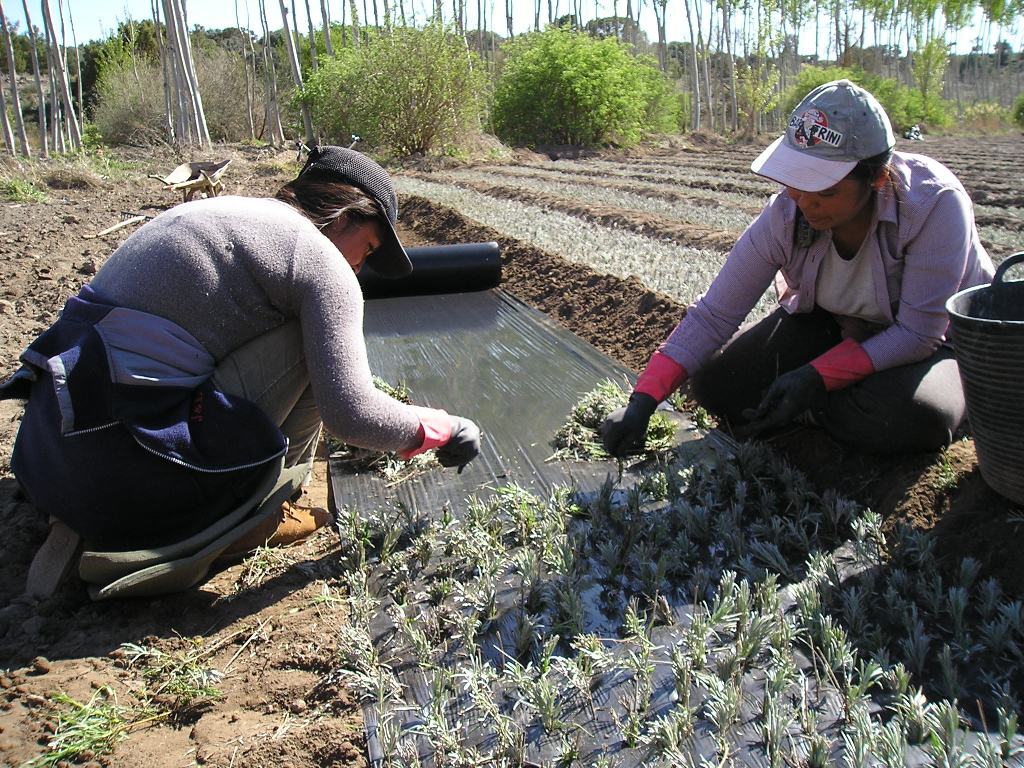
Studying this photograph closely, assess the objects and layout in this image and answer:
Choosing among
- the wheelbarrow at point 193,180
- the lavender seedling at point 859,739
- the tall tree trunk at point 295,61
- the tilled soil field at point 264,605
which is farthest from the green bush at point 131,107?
the lavender seedling at point 859,739

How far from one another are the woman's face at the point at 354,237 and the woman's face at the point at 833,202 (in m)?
1.31

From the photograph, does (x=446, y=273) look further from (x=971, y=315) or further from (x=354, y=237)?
(x=971, y=315)

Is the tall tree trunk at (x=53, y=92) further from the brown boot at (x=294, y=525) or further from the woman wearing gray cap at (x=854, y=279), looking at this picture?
the woman wearing gray cap at (x=854, y=279)

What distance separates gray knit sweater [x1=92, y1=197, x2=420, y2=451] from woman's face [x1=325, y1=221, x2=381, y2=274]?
0.15m

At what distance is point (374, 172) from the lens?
97.9 inches

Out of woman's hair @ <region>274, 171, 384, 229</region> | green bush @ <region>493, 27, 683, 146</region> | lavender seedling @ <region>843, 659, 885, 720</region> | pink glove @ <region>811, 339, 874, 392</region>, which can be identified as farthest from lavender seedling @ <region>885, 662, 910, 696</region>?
green bush @ <region>493, 27, 683, 146</region>

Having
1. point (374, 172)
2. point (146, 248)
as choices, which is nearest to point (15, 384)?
point (146, 248)

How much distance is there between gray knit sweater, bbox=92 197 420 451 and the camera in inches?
88.4

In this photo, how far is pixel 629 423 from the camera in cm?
278

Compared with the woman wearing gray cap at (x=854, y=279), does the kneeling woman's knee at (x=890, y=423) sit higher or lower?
lower

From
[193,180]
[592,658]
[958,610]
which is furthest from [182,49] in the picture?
[958,610]

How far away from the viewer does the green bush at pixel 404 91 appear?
18875 millimetres

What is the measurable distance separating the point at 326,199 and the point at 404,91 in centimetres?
1769

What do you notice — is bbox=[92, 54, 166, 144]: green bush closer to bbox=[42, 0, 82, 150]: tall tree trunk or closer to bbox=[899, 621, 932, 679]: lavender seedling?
bbox=[42, 0, 82, 150]: tall tree trunk
